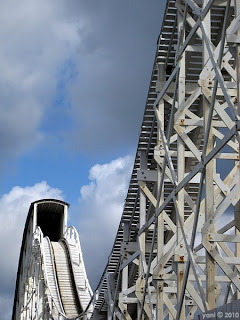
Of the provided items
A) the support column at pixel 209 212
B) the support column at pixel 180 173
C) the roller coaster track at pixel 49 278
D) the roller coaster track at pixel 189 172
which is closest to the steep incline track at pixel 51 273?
the roller coaster track at pixel 49 278

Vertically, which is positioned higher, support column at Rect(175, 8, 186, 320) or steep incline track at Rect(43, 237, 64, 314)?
steep incline track at Rect(43, 237, 64, 314)

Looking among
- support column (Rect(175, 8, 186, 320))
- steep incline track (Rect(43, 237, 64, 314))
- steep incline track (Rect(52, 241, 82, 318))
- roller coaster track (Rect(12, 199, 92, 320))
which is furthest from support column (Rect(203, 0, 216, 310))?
steep incline track (Rect(52, 241, 82, 318))

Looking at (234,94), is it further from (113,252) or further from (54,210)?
(54,210)

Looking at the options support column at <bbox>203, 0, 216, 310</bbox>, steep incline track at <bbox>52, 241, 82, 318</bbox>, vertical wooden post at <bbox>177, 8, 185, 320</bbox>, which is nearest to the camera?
support column at <bbox>203, 0, 216, 310</bbox>

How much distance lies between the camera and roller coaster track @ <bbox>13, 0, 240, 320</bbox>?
9.20m

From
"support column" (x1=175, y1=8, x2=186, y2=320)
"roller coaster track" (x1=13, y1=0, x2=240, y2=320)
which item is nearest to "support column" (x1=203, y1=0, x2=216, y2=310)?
"roller coaster track" (x1=13, y1=0, x2=240, y2=320)

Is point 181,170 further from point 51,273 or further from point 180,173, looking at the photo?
point 51,273

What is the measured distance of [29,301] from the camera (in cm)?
3122

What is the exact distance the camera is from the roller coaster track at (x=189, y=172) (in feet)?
30.2

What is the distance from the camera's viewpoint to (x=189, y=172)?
481 inches

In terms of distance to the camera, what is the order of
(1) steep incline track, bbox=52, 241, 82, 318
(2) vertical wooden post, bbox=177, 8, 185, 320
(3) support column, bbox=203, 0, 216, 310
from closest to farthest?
(3) support column, bbox=203, 0, 216, 310 → (2) vertical wooden post, bbox=177, 8, 185, 320 → (1) steep incline track, bbox=52, 241, 82, 318

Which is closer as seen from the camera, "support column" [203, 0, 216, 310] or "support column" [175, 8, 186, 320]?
"support column" [203, 0, 216, 310]

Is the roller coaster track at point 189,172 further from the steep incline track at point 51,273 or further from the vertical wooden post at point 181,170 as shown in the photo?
the steep incline track at point 51,273

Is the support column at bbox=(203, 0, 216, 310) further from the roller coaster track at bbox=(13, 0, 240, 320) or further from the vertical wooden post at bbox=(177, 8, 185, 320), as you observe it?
the vertical wooden post at bbox=(177, 8, 185, 320)
